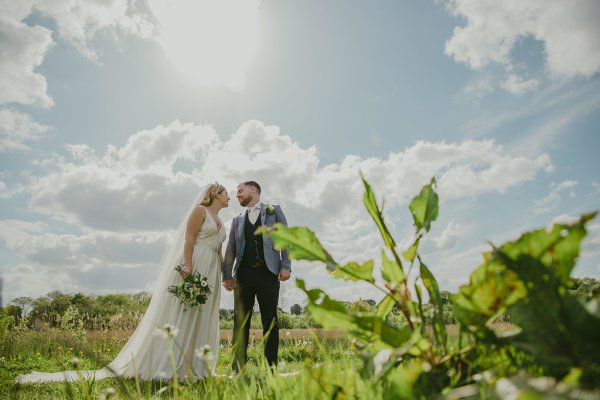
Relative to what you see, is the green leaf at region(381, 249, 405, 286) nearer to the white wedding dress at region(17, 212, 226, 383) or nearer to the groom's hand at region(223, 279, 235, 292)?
the white wedding dress at region(17, 212, 226, 383)

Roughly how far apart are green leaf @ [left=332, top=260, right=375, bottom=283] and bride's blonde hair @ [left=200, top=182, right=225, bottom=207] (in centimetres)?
536

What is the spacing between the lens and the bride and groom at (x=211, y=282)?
213 inches

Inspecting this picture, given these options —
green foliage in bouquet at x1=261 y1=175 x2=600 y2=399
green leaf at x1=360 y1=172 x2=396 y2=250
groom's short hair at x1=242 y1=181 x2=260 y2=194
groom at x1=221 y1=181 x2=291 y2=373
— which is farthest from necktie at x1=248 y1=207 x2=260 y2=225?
green leaf at x1=360 y1=172 x2=396 y2=250

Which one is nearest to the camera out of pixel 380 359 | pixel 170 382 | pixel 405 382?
pixel 405 382

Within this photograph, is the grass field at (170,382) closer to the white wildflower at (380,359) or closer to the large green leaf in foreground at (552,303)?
the white wildflower at (380,359)

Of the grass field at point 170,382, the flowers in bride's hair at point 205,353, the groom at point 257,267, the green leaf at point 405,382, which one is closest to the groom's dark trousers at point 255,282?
the groom at point 257,267

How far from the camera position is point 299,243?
2.99 ft

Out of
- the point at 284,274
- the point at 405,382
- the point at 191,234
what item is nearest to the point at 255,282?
the point at 284,274

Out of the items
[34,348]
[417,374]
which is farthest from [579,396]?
[34,348]

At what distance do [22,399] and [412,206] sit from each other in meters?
5.19

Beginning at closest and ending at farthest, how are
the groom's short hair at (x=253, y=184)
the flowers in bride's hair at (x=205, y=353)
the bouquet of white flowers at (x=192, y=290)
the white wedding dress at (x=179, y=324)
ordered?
the flowers in bride's hair at (x=205, y=353)
the bouquet of white flowers at (x=192, y=290)
the white wedding dress at (x=179, y=324)
the groom's short hair at (x=253, y=184)

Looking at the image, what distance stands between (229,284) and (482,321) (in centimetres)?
548

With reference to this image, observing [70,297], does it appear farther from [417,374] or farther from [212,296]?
[417,374]

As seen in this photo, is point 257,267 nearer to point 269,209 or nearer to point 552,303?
point 269,209
